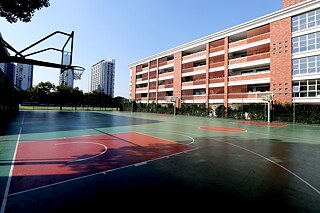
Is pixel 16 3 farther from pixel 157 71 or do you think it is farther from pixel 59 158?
pixel 157 71

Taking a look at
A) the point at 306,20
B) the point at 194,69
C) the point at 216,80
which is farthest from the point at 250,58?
the point at 194,69

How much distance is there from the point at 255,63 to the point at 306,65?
5.91 metres

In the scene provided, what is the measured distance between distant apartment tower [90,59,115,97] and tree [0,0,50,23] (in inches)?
4240

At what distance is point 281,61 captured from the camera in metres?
22.7

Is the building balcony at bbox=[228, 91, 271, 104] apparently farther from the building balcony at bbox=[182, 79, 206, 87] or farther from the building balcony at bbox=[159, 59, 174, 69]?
the building balcony at bbox=[159, 59, 174, 69]

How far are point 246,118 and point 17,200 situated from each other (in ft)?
86.8

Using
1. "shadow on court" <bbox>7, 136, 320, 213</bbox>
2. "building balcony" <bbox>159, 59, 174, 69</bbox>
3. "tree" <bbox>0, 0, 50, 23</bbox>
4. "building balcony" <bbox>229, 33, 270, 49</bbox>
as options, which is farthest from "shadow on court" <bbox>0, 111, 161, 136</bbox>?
"building balcony" <bbox>159, 59, 174, 69</bbox>

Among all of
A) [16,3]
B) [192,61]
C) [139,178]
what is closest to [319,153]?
[139,178]

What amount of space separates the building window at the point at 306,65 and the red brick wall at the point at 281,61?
0.51m

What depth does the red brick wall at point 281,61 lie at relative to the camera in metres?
22.0

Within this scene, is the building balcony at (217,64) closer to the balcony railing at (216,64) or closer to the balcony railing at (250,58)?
the balcony railing at (216,64)

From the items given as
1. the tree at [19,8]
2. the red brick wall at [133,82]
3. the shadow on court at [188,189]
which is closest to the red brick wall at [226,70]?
the shadow on court at [188,189]

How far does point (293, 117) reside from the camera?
20391 millimetres

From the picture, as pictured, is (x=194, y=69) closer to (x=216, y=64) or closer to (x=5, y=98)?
(x=216, y=64)
